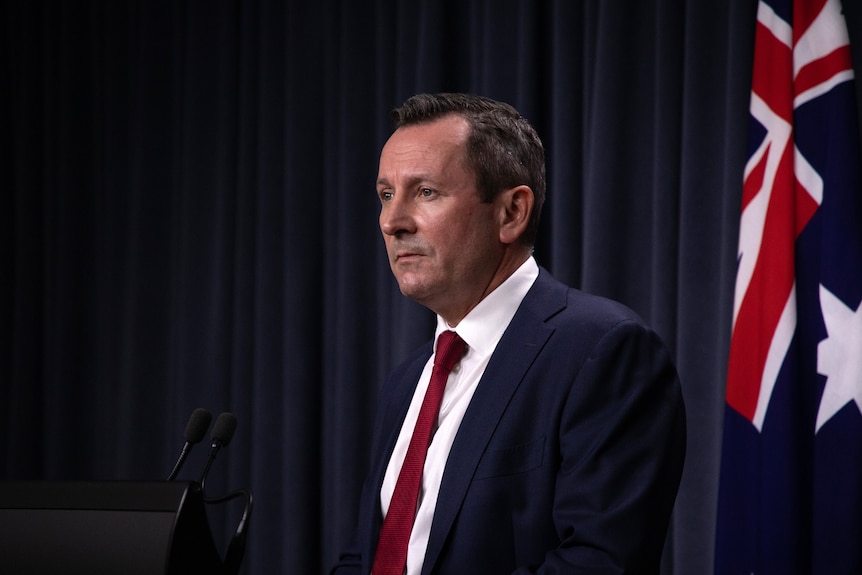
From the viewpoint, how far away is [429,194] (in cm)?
188

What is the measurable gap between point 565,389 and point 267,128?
2389 mm

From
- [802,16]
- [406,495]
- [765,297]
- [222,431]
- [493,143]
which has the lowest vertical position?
[406,495]

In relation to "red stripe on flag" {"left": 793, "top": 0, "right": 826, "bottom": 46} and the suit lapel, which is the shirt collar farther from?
"red stripe on flag" {"left": 793, "top": 0, "right": 826, "bottom": 46}

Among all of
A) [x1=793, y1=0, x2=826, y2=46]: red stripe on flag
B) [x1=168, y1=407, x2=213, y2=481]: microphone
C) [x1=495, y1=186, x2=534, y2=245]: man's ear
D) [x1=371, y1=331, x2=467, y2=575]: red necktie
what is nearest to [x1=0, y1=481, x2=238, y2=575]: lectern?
[x1=168, y1=407, x2=213, y2=481]: microphone

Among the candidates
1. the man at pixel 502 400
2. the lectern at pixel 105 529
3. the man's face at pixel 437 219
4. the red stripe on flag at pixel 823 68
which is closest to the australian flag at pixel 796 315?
the red stripe on flag at pixel 823 68

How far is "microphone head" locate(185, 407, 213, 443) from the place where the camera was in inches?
68.8

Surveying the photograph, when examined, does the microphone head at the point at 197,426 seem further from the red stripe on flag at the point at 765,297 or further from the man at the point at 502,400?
the red stripe on flag at the point at 765,297

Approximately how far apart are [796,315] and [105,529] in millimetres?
1878

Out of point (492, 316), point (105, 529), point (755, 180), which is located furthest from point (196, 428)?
point (755, 180)

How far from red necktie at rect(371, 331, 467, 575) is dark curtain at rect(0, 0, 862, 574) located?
51.6 inches

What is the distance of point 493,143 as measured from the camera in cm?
190

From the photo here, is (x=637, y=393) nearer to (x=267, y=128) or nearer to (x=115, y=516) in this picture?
(x=115, y=516)

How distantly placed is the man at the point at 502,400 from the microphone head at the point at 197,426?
0.37 m

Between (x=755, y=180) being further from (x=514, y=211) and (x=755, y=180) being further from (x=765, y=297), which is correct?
(x=514, y=211)
